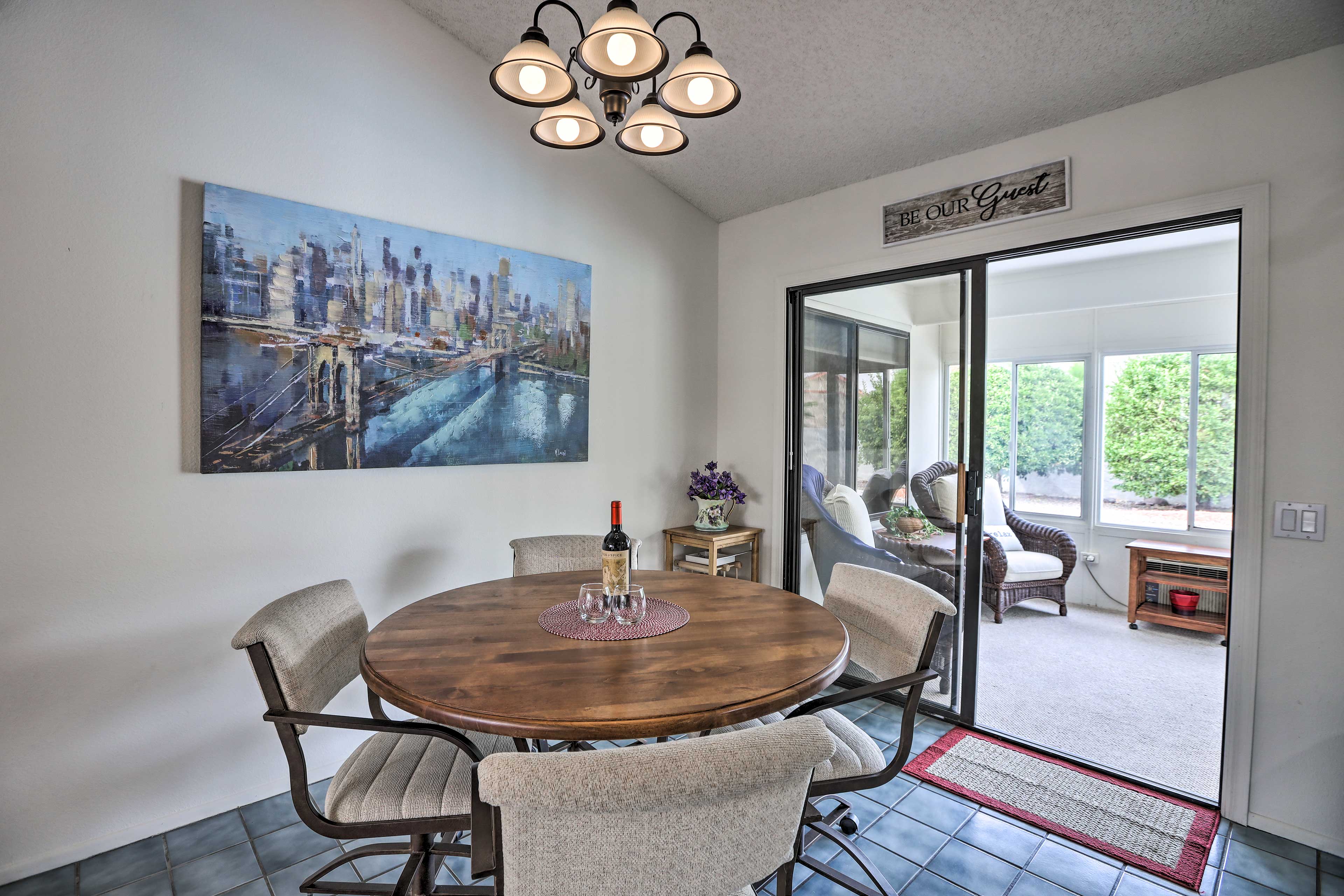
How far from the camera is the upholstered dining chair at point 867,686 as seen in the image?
160 cm

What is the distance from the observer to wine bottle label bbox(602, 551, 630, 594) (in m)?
1.79

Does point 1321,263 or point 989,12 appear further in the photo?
point 989,12

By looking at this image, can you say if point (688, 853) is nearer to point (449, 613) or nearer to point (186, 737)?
point (449, 613)

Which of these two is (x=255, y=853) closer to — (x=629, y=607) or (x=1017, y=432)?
(x=629, y=607)

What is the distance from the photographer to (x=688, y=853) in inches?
38.1

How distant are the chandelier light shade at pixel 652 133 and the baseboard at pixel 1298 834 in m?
2.96

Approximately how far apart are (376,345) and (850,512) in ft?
8.14

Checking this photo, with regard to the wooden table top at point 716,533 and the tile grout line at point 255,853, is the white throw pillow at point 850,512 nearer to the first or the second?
the wooden table top at point 716,533

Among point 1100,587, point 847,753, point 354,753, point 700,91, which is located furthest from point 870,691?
point 1100,587

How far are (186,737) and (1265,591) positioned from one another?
3740 mm

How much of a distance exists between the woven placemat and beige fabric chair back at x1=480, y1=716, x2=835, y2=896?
2.21 ft

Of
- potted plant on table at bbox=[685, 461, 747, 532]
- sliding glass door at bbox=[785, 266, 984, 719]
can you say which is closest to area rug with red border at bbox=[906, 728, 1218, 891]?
sliding glass door at bbox=[785, 266, 984, 719]

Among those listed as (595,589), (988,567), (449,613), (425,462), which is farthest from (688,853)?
(988,567)

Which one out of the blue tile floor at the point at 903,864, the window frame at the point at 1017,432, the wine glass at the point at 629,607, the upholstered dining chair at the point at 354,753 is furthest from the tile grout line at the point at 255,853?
the window frame at the point at 1017,432
